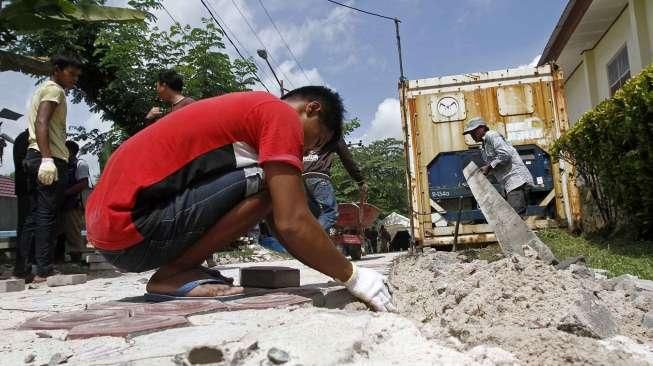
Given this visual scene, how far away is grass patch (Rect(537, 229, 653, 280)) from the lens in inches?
169

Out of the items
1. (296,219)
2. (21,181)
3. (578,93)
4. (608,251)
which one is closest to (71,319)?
(296,219)

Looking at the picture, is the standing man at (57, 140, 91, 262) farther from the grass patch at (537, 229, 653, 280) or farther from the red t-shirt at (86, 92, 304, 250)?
the grass patch at (537, 229, 653, 280)

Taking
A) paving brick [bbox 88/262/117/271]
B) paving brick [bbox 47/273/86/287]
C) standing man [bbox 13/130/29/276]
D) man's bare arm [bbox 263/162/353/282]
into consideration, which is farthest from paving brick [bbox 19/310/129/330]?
paving brick [bbox 88/262/117/271]

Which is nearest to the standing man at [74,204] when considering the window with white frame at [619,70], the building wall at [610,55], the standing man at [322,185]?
the standing man at [322,185]

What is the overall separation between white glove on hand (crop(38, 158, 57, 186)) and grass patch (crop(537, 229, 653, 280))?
4.23 m

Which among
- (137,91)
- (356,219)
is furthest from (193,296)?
(137,91)

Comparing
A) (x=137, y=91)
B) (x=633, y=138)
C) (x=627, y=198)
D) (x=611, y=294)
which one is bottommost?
(x=611, y=294)

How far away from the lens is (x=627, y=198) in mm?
6152

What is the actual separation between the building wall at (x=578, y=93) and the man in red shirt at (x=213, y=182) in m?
11.3

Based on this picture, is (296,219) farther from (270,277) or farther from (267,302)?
(270,277)

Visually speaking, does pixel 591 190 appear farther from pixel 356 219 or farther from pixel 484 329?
pixel 484 329

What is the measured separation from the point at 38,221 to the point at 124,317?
112 inches

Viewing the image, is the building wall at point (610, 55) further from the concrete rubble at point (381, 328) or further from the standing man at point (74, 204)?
the standing man at point (74, 204)

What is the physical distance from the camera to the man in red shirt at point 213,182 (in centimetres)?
219
